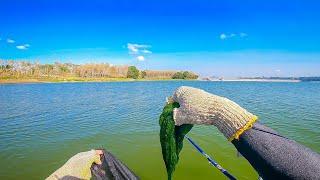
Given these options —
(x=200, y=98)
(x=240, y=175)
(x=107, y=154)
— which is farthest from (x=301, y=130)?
(x=200, y=98)

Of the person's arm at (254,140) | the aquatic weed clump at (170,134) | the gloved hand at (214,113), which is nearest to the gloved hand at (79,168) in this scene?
the aquatic weed clump at (170,134)

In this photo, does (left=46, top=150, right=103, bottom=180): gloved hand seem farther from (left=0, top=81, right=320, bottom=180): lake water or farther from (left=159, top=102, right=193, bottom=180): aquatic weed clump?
(left=159, top=102, right=193, bottom=180): aquatic weed clump

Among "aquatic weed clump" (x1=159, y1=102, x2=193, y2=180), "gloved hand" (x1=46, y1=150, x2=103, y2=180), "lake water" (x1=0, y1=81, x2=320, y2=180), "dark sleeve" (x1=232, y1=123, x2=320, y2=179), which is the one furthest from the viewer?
"lake water" (x1=0, y1=81, x2=320, y2=180)

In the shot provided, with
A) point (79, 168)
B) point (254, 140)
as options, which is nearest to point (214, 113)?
point (254, 140)

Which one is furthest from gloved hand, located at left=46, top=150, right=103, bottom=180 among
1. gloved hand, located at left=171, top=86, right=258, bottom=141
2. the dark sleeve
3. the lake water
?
the dark sleeve

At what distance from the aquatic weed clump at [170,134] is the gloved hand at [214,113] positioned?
1.23 ft

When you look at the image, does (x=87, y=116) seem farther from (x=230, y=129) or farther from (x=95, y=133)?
(x=230, y=129)

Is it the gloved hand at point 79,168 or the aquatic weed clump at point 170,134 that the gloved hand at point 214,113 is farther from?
the gloved hand at point 79,168

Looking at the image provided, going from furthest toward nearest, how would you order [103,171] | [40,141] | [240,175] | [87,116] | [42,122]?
[87,116]
[42,122]
[40,141]
[240,175]
[103,171]

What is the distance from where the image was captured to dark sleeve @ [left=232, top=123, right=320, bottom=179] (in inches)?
53.9

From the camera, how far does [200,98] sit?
6.35 feet

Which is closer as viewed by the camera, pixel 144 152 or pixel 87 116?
pixel 144 152

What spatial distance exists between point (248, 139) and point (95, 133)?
937 inches

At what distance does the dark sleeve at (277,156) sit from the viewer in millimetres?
1368
